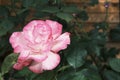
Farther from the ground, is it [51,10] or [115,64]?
[51,10]

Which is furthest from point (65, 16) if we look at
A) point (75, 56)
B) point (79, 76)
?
point (79, 76)

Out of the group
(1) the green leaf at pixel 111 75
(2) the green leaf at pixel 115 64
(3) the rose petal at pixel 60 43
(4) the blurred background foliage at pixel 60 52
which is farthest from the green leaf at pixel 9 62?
(1) the green leaf at pixel 111 75

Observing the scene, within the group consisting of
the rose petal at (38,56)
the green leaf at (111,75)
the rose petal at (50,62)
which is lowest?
the green leaf at (111,75)

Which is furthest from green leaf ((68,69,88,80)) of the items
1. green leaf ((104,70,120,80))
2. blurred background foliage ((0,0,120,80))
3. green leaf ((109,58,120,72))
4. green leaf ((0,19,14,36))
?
green leaf ((0,19,14,36))

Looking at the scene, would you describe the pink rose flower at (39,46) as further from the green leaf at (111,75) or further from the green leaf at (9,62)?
the green leaf at (111,75)

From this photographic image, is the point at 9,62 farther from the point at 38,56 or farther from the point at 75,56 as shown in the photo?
the point at 75,56

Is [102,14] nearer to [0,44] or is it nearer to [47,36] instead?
[0,44]

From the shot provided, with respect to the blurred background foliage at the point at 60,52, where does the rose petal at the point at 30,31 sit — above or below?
above
